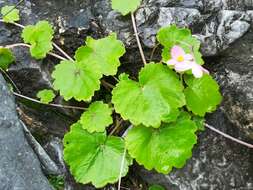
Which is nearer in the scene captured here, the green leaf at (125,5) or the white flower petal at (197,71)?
the white flower petal at (197,71)

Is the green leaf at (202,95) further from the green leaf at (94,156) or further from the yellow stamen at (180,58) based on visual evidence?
the green leaf at (94,156)

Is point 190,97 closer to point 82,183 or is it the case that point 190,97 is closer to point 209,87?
point 209,87

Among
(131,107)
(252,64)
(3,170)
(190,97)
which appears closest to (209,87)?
(190,97)

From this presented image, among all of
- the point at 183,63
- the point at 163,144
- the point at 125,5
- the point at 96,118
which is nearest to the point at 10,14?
the point at 125,5

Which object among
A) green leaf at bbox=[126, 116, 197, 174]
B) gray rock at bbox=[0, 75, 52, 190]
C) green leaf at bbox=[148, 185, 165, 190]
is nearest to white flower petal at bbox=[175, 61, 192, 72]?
green leaf at bbox=[126, 116, 197, 174]

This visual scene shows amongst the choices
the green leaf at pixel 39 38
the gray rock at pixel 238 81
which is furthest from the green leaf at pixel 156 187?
the green leaf at pixel 39 38
